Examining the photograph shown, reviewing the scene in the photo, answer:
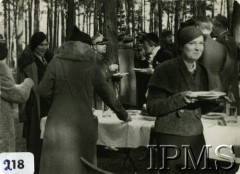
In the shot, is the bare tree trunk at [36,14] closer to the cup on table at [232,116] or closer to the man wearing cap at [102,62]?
the man wearing cap at [102,62]

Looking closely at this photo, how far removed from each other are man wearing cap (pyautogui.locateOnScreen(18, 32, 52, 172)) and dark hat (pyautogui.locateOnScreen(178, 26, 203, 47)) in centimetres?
75

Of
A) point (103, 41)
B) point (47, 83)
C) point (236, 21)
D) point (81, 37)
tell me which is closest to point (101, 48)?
point (103, 41)

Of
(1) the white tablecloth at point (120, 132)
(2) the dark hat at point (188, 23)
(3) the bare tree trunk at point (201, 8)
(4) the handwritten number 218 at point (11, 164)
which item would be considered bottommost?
(4) the handwritten number 218 at point (11, 164)

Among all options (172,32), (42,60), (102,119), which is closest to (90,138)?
(102,119)

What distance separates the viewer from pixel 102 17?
2.45m

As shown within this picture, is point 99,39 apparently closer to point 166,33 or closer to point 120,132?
point 166,33

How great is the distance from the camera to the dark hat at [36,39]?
8.25ft

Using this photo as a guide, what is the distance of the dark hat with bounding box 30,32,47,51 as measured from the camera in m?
2.52

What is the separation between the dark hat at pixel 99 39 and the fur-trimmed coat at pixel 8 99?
0.40 m

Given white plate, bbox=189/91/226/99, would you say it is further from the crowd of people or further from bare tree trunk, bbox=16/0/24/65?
bare tree trunk, bbox=16/0/24/65

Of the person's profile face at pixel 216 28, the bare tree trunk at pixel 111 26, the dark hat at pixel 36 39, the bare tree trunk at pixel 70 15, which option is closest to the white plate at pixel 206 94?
the person's profile face at pixel 216 28

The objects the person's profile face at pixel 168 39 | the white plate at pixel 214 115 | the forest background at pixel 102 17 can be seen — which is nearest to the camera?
the white plate at pixel 214 115

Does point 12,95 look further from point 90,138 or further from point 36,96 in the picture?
point 90,138

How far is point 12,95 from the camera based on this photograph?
228cm
